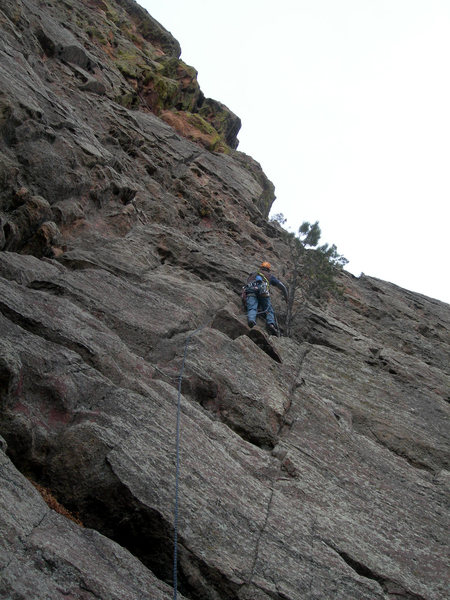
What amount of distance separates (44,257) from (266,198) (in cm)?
2321

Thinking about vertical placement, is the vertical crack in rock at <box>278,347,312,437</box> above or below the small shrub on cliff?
below

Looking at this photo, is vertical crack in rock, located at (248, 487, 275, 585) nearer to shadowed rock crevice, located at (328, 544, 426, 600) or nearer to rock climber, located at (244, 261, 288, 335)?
shadowed rock crevice, located at (328, 544, 426, 600)

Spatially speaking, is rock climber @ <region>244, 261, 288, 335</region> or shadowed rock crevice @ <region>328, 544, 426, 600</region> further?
rock climber @ <region>244, 261, 288, 335</region>

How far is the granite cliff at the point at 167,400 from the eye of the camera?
7.16 metres

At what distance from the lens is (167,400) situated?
9.59m

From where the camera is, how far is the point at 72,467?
24.6 ft

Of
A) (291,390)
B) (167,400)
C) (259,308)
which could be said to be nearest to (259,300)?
(259,308)

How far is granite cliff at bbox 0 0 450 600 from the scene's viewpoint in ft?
23.5

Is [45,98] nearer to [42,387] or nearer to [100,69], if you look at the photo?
[100,69]

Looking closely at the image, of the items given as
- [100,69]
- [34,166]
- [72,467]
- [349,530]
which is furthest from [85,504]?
[100,69]

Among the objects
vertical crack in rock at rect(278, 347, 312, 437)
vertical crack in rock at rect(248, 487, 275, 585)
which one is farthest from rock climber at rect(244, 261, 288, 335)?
vertical crack in rock at rect(248, 487, 275, 585)

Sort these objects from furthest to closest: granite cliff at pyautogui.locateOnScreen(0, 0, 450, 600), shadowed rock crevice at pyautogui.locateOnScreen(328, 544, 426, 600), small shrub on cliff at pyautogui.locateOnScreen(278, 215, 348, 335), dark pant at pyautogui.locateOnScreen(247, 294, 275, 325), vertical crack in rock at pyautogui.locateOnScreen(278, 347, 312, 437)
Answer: small shrub on cliff at pyautogui.locateOnScreen(278, 215, 348, 335) < dark pant at pyautogui.locateOnScreen(247, 294, 275, 325) < vertical crack in rock at pyautogui.locateOnScreen(278, 347, 312, 437) < shadowed rock crevice at pyautogui.locateOnScreen(328, 544, 426, 600) < granite cliff at pyautogui.locateOnScreen(0, 0, 450, 600)

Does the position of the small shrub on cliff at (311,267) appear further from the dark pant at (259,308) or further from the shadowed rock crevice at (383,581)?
the shadowed rock crevice at (383,581)

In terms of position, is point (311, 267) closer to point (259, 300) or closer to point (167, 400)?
point (259, 300)
